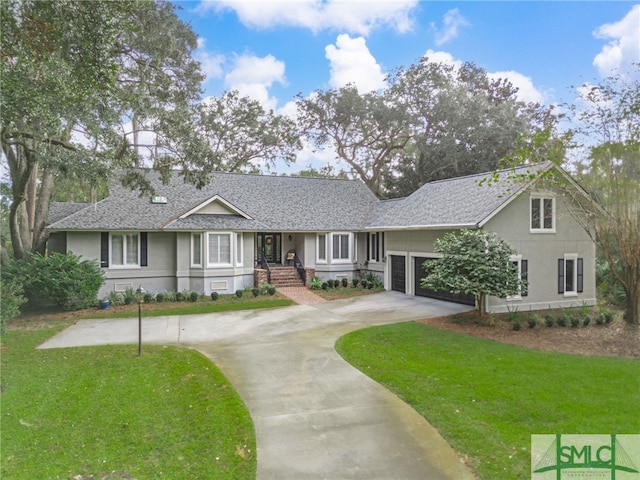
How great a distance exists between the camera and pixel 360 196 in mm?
26547

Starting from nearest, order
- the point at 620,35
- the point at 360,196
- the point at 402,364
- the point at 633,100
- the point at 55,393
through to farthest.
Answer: the point at 55,393 → the point at 402,364 → the point at 620,35 → the point at 633,100 → the point at 360,196

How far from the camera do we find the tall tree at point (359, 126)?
3241cm

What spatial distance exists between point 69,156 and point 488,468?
→ 16.3 metres

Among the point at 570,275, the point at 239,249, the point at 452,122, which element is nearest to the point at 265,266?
the point at 239,249

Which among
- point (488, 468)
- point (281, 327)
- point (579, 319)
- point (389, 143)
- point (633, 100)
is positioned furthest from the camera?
point (389, 143)

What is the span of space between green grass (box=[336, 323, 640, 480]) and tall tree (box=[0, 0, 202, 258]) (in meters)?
9.35

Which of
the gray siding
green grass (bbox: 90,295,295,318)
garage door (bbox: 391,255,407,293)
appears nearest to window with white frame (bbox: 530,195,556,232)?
the gray siding

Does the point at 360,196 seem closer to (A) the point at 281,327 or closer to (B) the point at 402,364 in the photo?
(A) the point at 281,327

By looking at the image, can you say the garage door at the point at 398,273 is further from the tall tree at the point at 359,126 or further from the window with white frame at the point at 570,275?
the tall tree at the point at 359,126

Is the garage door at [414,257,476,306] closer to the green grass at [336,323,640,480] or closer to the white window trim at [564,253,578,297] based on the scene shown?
the white window trim at [564,253,578,297]

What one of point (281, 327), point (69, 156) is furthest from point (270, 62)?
point (281, 327)

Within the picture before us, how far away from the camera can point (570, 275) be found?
675 inches

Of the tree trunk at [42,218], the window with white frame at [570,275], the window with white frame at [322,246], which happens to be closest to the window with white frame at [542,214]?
the window with white frame at [570,275]

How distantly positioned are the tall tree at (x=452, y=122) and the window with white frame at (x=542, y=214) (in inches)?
582
